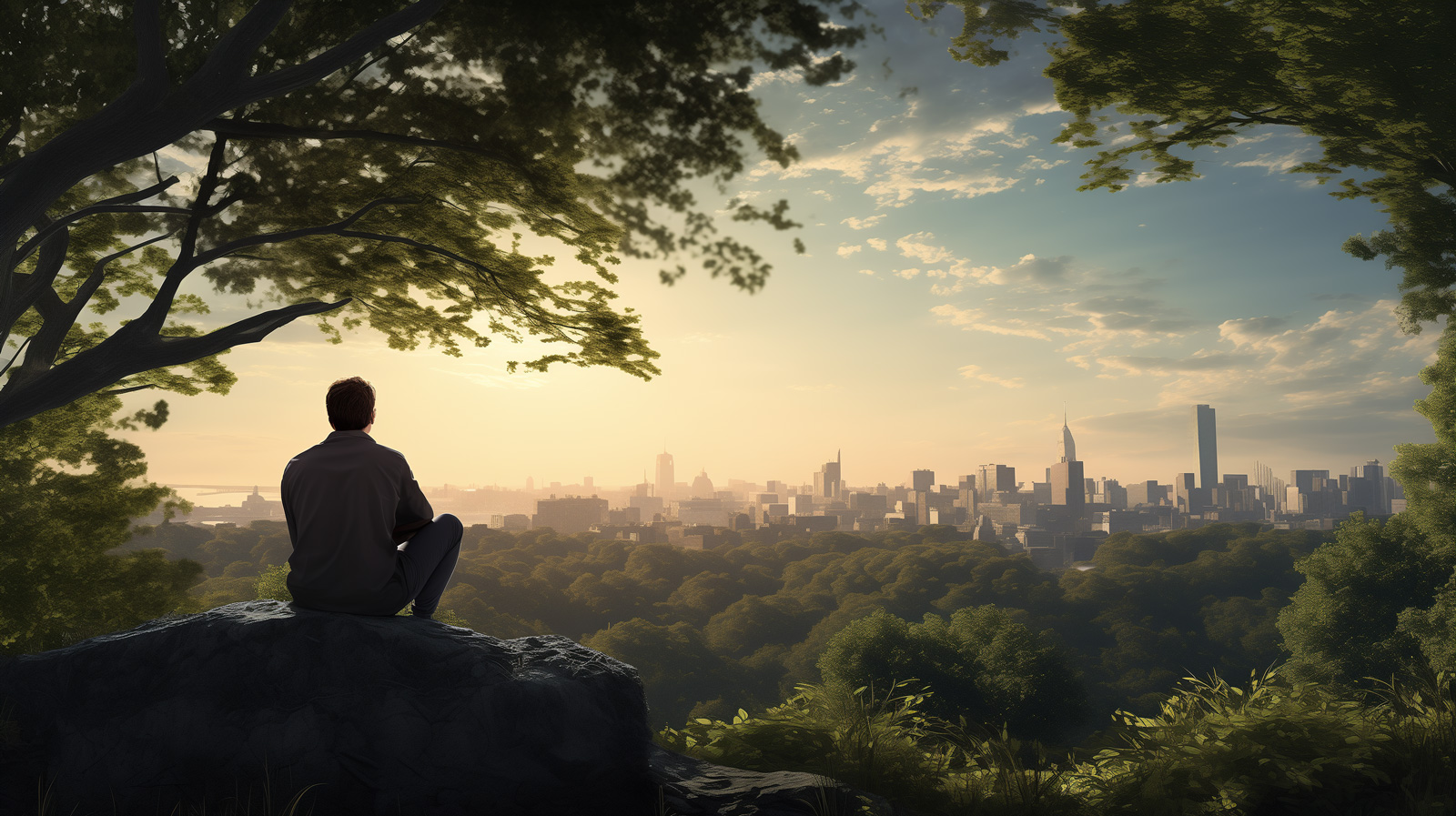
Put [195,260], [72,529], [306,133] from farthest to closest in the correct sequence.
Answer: [72,529] → [195,260] → [306,133]

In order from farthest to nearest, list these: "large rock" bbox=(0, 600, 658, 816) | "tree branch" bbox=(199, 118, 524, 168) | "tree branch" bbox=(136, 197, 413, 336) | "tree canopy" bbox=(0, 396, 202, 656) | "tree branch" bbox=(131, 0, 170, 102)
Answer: "tree canopy" bbox=(0, 396, 202, 656), "tree branch" bbox=(136, 197, 413, 336), "tree branch" bbox=(199, 118, 524, 168), "tree branch" bbox=(131, 0, 170, 102), "large rock" bbox=(0, 600, 658, 816)

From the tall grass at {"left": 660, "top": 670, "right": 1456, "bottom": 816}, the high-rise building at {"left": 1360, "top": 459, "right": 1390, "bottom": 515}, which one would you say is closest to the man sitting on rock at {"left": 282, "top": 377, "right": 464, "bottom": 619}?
the tall grass at {"left": 660, "top": 670, "right": 1456, "bottom": 816}

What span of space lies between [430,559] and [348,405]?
989mm

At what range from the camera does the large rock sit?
3.51m

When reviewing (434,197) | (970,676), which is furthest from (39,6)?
(970,676)

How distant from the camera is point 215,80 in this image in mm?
5336

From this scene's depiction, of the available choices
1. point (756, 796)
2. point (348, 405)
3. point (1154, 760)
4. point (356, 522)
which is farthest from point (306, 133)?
point (1154, 760)

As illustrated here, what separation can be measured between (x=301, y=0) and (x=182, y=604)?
14653mm

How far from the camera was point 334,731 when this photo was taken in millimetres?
3561

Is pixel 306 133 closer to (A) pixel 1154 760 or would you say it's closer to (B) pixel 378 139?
(B) pixel 378 139

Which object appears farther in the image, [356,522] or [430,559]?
[430,559]

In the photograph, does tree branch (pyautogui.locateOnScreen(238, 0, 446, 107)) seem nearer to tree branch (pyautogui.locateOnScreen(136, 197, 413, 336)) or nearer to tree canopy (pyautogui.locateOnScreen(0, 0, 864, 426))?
tree canopy (pyautogui.locateOnScreen(0, 0, 864, 426))

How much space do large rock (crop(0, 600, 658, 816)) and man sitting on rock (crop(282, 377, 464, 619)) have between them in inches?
6.3

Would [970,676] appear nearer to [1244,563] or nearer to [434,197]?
[434,197]
